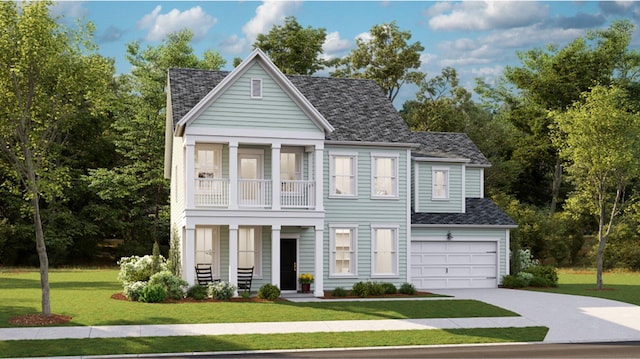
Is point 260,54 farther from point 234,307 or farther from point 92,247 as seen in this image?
point 92,247

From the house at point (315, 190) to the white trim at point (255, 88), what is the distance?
0.04 metres

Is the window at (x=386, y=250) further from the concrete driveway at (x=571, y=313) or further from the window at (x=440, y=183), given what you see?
the window at (x=440, y=183)

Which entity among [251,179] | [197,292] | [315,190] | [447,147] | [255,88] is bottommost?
[197,292]

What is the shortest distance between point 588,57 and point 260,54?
42266mm

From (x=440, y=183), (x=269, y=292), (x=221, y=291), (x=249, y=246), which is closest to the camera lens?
(x=221, y=291)

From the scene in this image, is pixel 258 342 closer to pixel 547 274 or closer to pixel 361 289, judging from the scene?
pixel 361 289

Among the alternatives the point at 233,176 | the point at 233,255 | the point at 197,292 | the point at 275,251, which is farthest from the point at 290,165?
the point at 197,292

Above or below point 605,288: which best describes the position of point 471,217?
above

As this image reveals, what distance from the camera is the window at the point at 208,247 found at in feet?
102

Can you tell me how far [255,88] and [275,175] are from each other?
345 centimetres

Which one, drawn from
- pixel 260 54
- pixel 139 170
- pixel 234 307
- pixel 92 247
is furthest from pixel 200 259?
pixel 92 247

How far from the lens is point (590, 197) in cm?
3738

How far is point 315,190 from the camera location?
3047 centimetres

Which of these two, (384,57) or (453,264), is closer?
(453,264)
